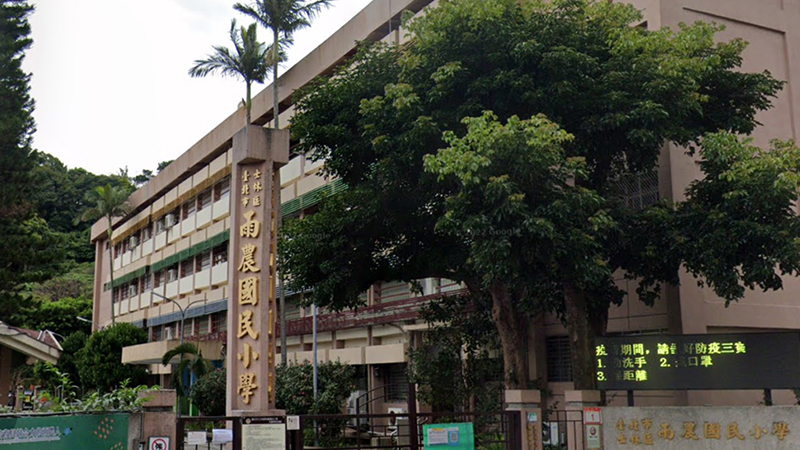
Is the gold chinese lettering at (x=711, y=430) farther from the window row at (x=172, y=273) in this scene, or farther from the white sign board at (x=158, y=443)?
the window row at (x=172, y=273)

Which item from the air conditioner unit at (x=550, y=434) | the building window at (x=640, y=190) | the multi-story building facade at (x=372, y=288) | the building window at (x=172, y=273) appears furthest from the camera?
the building window at (x=172, y=273)

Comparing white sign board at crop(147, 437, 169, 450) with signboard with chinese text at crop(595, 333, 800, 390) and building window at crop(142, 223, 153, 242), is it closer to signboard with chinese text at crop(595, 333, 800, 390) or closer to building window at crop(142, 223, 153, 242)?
signboard with chinese text at crop(595, 333, 800, 390)

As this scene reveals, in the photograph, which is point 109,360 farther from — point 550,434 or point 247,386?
point 550,434

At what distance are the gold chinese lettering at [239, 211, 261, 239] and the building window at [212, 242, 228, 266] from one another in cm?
2406

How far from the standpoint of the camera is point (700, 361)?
49.0 ft

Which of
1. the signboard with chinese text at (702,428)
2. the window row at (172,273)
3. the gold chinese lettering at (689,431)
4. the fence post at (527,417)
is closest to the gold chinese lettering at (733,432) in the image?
the signboard with chinese text at (702,428)

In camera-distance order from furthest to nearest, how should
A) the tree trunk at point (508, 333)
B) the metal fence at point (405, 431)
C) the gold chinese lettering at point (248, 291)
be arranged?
the tree trunk at point (508, 333)
the gold chinese lettering at point (248, 291)
the metal fence at point (405, 431)

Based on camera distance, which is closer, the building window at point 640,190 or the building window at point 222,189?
the building window at point 640,190

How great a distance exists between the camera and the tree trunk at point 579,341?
17.2 metres

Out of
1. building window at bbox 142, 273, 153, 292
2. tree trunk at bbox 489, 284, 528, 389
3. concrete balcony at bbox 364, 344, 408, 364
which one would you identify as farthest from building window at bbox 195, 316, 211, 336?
tree trunk at bbox 489, 284, 528, 389

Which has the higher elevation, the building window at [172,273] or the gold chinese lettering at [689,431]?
the building window at [172,273]

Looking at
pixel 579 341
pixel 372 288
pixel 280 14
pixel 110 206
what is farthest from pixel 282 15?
pixel 110 206

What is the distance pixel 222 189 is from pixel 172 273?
28.4 ft

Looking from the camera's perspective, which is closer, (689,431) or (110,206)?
(689,431)
